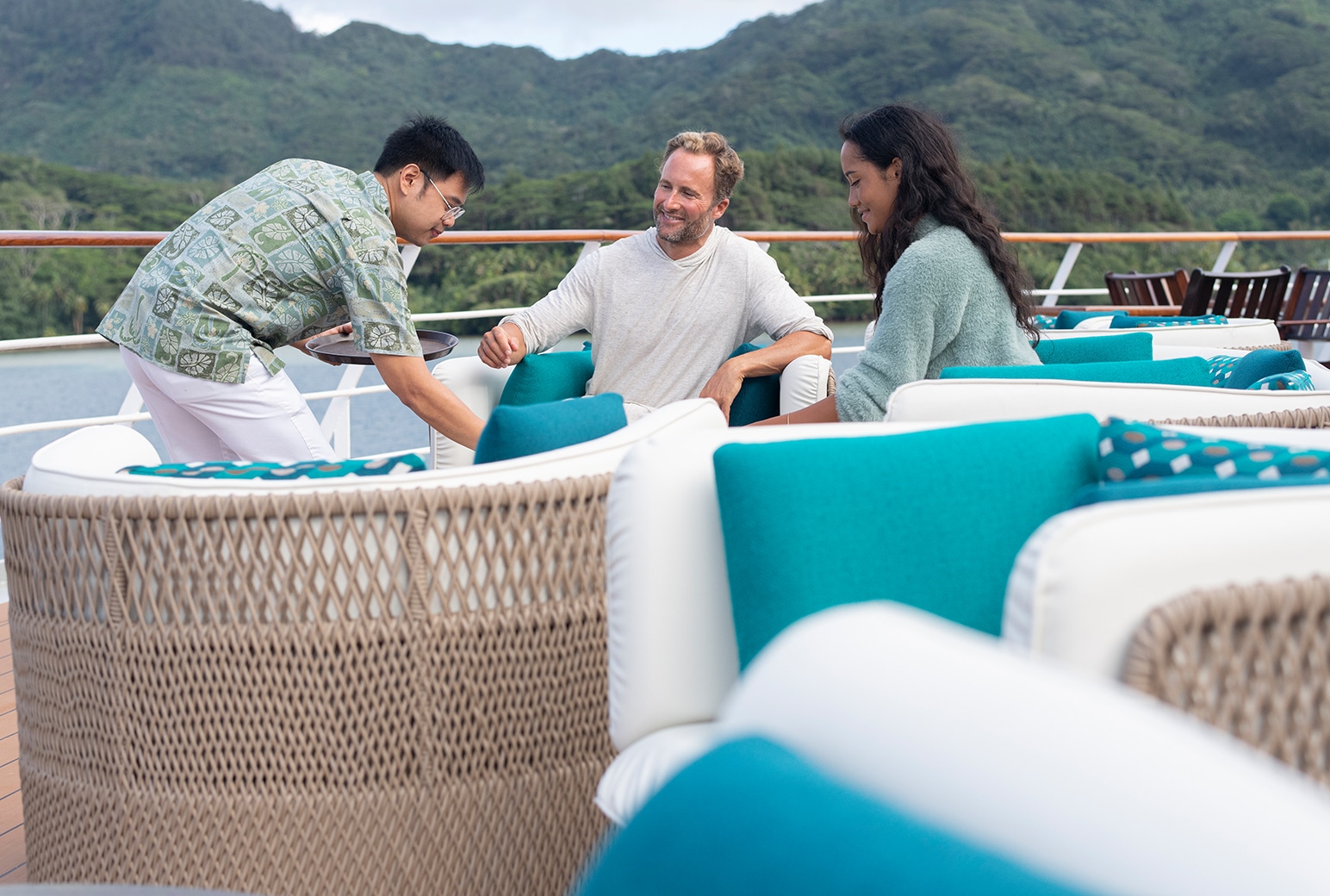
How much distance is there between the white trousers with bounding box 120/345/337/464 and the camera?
229cm

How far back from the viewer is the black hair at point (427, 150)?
2432mm

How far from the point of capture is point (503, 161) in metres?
21.0

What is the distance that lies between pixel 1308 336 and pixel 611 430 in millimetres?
4726

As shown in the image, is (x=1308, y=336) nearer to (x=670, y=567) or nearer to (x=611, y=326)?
(x=611, y=326)

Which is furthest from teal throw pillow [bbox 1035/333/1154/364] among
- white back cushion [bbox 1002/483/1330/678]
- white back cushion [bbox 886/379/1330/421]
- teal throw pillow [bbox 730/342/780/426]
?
white back cushion [bbox 1002/483/1330/678]

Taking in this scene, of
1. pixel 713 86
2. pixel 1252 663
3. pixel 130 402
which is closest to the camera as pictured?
pixel 1252 663

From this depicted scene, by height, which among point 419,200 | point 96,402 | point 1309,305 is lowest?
point 96,402

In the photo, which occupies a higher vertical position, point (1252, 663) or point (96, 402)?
point (1252, 663)

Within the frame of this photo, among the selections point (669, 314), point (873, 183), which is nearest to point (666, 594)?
point (873, 183)

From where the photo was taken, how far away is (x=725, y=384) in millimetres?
2637

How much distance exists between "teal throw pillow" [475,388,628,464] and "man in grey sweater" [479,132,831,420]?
133cm

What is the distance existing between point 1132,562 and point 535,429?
867 mm

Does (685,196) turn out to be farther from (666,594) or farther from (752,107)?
(752,107)

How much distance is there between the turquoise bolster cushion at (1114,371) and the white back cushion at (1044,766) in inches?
56.7
